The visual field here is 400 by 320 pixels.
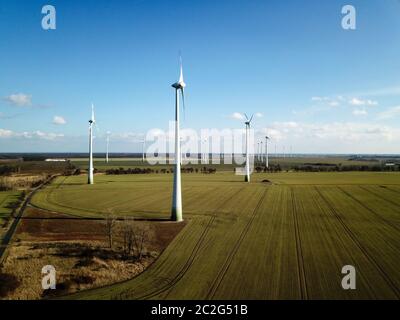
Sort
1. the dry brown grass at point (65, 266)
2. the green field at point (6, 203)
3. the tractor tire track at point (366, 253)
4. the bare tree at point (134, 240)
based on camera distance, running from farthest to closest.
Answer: the green field at point (6, 203) → the bare tree at point (134, 240) → the dry brown grass at point (65, 266) → the tractor tire track at point (366, 253)

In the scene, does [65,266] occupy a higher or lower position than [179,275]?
higher

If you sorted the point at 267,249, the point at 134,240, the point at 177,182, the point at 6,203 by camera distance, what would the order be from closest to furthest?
the point at 267,249
the point at 134,240
the point at 177,182
the point at 6,203

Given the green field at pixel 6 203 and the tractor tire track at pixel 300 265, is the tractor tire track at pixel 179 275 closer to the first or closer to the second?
the tractor tire track at pixel 300 265

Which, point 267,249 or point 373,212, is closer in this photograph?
point 267,249

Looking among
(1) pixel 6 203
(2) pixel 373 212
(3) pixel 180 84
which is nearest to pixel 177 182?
(3) pixel 180 84

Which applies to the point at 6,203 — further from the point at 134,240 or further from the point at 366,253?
the point at 366,253

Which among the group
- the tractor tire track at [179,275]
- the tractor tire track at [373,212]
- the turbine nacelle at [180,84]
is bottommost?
the tractor tire track at [179,275]

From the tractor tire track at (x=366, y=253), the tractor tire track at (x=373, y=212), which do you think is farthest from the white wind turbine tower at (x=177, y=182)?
the tractor tire track at (x=373, y=212)

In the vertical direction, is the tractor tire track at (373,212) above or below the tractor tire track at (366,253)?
above

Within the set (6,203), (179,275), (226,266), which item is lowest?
(179,275)
